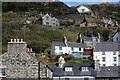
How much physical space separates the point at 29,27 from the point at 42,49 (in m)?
10.0

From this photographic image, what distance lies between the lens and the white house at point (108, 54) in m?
26.6

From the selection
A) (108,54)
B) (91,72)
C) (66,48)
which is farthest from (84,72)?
(66,48)

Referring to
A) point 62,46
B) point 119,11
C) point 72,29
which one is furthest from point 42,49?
point 119,11

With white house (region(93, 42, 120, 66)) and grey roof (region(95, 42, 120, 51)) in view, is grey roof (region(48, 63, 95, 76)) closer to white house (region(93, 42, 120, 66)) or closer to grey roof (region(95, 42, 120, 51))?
white house (region(93, 42, 120, 66))

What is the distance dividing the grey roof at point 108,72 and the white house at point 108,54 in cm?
943

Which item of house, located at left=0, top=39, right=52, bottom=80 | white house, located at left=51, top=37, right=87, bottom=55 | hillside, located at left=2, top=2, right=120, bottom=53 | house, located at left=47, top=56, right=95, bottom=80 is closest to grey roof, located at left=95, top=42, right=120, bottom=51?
white house, located at left=51, top=37, right=87, bottom=55

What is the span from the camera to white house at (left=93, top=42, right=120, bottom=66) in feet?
87.4

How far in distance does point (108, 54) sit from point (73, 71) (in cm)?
1155

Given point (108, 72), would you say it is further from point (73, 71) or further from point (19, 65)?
point (19, 65)

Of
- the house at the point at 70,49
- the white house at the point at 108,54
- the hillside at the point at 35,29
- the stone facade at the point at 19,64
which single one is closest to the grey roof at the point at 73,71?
the stone facade at the point at 19,64

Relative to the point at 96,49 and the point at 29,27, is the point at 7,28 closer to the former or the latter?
the point at 29,27

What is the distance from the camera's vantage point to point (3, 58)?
8.62 meters

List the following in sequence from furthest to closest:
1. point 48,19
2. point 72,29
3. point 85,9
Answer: point 85,9 < point 48,19 < point 72,29

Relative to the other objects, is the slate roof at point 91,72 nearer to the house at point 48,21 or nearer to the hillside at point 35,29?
the hillside at point 35,29
